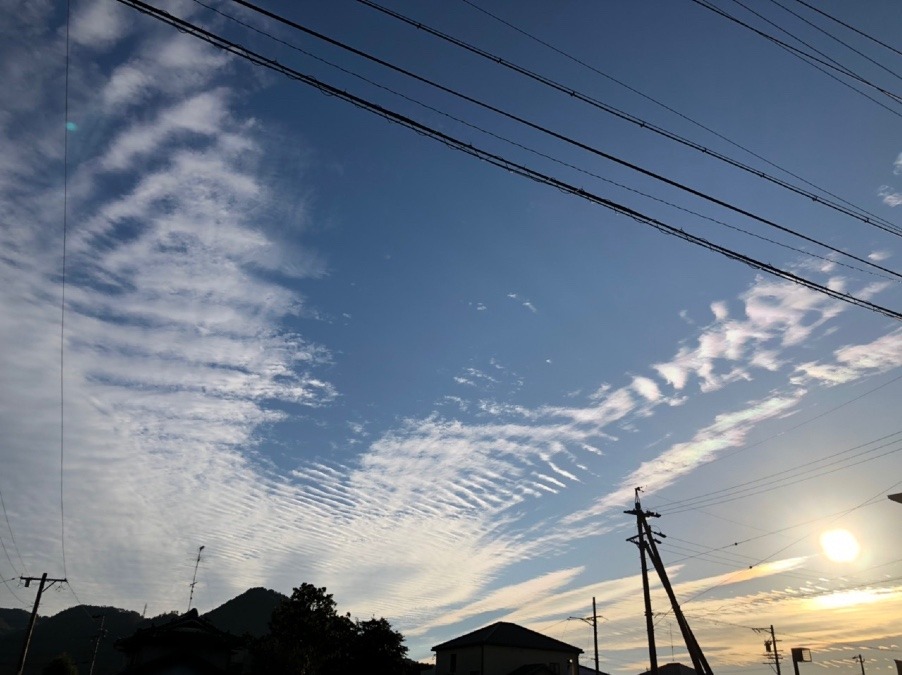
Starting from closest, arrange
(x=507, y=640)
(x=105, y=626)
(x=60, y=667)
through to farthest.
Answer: (x=507, y=640) → (x=60, y=667) → (x=105, y=626)

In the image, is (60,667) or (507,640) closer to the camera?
(507,640)

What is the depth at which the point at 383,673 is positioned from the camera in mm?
42594

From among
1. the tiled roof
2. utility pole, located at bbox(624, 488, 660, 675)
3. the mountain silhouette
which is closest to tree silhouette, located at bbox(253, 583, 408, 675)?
the tiled roof

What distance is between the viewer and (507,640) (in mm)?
45625

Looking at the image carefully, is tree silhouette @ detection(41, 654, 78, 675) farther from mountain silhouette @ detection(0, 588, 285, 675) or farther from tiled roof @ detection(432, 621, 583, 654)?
mountain silhouette @ detection(0, 588, 285, 675)

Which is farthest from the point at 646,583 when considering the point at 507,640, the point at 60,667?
the point at 60,667

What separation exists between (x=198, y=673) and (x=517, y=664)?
2486cm

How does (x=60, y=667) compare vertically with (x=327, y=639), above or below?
below

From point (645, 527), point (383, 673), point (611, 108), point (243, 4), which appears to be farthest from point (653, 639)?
point (243, 4)

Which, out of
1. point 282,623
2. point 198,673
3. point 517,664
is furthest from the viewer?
point 517,664

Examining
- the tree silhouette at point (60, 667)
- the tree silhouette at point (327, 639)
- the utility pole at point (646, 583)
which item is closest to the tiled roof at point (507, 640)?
the tree silhouette at point (327, 639)

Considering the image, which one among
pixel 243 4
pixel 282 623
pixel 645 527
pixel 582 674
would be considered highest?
pixel 243 4

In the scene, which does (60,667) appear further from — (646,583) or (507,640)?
(646,583)

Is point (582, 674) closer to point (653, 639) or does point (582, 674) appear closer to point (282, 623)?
point (282, 623)
